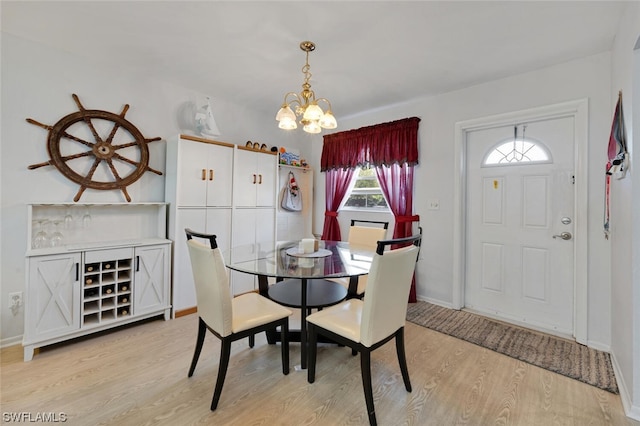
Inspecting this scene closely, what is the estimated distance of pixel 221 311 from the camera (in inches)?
63.6

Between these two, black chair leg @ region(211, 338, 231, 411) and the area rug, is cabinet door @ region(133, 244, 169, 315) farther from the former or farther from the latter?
the area rug

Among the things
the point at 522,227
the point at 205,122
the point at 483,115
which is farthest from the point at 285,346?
the point at 483,115

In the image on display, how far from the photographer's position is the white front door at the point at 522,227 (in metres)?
2.57

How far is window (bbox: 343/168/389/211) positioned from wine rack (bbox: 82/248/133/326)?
2791mm

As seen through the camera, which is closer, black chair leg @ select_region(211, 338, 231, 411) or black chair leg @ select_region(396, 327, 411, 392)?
black chair leg @ select_region(211, 338, 231, 411)

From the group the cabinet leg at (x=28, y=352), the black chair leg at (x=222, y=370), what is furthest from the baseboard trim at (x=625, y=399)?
the cabinet leg at (x=28, y=352)

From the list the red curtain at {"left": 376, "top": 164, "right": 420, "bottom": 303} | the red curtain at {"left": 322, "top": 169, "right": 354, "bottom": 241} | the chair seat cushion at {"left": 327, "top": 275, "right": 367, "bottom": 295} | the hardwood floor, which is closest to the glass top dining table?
the chair seat cushion at {"left": 327, "top": 275, "right": 367, "bottom": 295}

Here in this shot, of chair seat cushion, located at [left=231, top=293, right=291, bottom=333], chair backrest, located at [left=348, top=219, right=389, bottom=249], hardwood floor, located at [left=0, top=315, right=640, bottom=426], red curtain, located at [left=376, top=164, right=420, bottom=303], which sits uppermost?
red curtain, located at [left=376, top=164, right=420, bottom=303]

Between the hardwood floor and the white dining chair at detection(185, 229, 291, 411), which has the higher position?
the white dining chair at detection(185, 229, 291, 411)

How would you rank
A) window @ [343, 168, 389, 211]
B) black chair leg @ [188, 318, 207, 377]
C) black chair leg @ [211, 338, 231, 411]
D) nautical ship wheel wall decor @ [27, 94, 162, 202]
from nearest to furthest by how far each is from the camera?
black chair leg @ [211, 338, 231, 411], black chair leg @ [188, 318, 207, 377], nautical ship wheel wall decor @ [27, 94, 162, 202], window @ [343, 168, 389, 211]

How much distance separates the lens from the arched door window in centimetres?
269

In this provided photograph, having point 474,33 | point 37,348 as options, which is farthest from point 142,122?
point 474,33

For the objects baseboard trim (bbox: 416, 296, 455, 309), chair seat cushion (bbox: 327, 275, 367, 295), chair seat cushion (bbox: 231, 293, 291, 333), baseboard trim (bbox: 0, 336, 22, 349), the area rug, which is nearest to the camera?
chair seat cushion (bbox: 231, 293, 291, 333)

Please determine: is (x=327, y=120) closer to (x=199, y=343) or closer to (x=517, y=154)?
(x=199, y=343)
